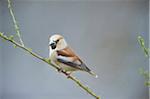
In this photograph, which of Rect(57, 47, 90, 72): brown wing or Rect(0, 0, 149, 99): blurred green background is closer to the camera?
Rect(57, 47, 90, 72): brown wing

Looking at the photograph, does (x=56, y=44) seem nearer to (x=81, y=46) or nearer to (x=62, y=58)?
(x=62, y=58)

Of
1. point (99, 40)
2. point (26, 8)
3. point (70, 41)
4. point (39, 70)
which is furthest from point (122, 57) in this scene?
point (26, 8)

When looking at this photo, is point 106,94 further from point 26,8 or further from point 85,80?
point 26,8

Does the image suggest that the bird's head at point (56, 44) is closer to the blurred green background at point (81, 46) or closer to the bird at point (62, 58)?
the bird at point (62, 58)

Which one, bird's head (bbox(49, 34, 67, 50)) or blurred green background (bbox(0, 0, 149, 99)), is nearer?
bird's head (bbox(49, 34, 67, 50))

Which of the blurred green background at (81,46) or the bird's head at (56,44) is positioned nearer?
the bird's head at (56,44)

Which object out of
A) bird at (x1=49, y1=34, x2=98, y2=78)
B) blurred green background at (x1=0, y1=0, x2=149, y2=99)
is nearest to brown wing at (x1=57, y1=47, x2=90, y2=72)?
bird at (x1=49, y1=34, x2=98, y2=78)

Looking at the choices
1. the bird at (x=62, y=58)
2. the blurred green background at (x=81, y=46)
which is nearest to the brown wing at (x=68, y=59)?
the bird at (x=62, y=58)

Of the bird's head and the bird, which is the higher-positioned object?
the bird's head

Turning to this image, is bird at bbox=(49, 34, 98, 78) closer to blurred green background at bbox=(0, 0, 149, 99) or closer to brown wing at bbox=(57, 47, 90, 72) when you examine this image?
brown wing at bbox=(57, 47, 90, 72)

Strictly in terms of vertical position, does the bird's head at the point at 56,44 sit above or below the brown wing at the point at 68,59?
above

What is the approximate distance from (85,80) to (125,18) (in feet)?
1.25

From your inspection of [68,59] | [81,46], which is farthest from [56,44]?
[81,46]

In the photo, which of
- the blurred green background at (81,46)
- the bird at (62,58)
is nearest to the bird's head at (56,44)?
the bird at (62,58)
